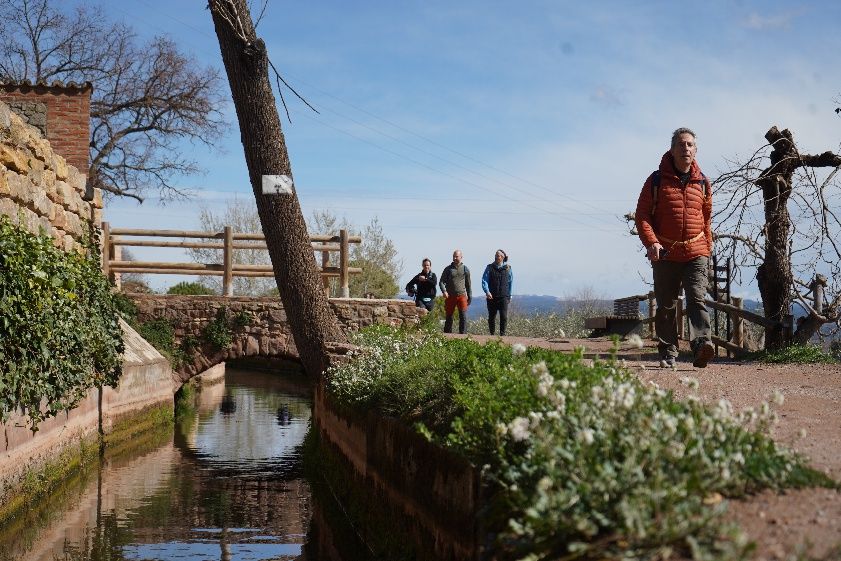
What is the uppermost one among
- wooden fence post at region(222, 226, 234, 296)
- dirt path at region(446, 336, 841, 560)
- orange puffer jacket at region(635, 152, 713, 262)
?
wooden fence post at region(222, 226, 234, 296)

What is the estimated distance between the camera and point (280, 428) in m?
18.7

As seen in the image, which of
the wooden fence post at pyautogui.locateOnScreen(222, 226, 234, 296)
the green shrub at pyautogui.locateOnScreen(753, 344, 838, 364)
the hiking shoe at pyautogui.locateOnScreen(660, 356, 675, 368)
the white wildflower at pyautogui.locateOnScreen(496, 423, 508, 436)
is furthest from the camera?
the wooden fence post at pyautogui.locateOnScreen(222, 226, 234, 296)

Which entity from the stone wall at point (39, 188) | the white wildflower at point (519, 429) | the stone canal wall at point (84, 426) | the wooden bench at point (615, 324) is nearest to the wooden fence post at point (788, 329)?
the wooden bench at point (615, 324)

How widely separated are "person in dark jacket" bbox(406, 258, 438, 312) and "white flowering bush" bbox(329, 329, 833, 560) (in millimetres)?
15431

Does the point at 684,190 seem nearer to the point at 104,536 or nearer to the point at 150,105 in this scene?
the point at 104,536

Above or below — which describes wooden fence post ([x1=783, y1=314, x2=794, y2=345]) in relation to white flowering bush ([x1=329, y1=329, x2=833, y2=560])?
above

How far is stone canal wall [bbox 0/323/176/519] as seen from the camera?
9625 millimetres

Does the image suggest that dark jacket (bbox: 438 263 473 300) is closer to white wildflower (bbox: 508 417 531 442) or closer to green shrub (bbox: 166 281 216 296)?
green shrub (bbox: 166 281 216 296)

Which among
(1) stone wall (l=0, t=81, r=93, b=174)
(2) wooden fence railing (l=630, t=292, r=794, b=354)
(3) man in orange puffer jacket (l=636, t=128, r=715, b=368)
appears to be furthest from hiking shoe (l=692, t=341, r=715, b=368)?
(1) stone wall (l=0, t=81, r=93, b=174)

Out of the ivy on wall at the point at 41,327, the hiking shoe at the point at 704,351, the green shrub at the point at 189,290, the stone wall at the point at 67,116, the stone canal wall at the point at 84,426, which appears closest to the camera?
the ivy on wall at the point at 41,327

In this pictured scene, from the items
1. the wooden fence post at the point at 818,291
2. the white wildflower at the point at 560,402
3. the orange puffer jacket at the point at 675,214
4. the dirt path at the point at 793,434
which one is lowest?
the dirt path at the point at 793,434

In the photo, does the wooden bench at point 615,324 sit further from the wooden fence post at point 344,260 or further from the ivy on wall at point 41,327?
the ivy on wall at point 41,327

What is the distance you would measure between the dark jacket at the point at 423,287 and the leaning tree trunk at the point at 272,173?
7.78 meters

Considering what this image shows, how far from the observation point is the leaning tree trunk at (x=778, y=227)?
13086 millimetres
